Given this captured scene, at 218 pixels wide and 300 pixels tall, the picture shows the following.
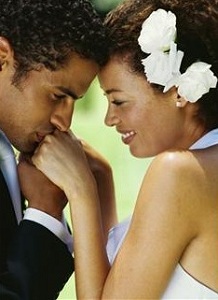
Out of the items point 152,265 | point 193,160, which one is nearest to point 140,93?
point 193,160

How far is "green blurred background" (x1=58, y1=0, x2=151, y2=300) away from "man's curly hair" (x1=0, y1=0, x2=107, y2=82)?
325cm

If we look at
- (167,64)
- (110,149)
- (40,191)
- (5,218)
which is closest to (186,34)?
(167,64)

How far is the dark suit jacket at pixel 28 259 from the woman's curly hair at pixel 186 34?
2.13ft

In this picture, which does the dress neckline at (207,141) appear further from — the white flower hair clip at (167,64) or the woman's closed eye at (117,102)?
the woman's closed eye at (117,102)

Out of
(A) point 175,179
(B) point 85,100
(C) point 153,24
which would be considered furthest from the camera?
(B) point 85,100

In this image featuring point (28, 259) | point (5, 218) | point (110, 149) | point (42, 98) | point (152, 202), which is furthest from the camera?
point (110, 149)

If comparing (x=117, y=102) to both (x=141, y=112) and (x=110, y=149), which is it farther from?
(x=110, y=149)

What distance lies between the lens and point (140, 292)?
2994mm

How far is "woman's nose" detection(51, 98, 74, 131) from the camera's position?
341cm

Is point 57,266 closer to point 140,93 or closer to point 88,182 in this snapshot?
point 88,182

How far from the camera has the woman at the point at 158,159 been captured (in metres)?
2.97

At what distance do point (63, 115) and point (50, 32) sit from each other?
0.31 m

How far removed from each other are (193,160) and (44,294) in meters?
0.74

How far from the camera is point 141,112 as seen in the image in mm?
3275
